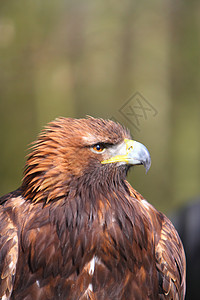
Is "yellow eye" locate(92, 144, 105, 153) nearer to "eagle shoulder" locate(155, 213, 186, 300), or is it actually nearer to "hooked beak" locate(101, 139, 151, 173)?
"hooked beak" locate(101, 139, 151, 173)

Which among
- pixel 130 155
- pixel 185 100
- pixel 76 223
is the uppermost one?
pixel 185 100

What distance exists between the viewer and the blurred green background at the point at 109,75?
263 inches

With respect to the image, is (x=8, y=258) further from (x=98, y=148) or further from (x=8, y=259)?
(x=98, y=148)

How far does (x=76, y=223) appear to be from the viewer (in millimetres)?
2158

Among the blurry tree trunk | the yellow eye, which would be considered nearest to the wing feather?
the yellow eye

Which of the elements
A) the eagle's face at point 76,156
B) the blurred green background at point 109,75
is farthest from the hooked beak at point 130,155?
the blurred green background at point 109,75

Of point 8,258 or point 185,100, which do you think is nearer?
point 8,258

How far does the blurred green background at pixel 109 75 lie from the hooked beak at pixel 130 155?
399cm

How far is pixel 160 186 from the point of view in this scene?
314 inches

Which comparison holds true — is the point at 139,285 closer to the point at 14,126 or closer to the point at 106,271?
the point at 106,271

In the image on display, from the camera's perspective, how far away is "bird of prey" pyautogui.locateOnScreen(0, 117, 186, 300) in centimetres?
215

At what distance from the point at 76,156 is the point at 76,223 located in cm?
34

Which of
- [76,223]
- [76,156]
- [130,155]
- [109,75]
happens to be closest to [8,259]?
[76,223]

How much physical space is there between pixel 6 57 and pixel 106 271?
17.1 feet
